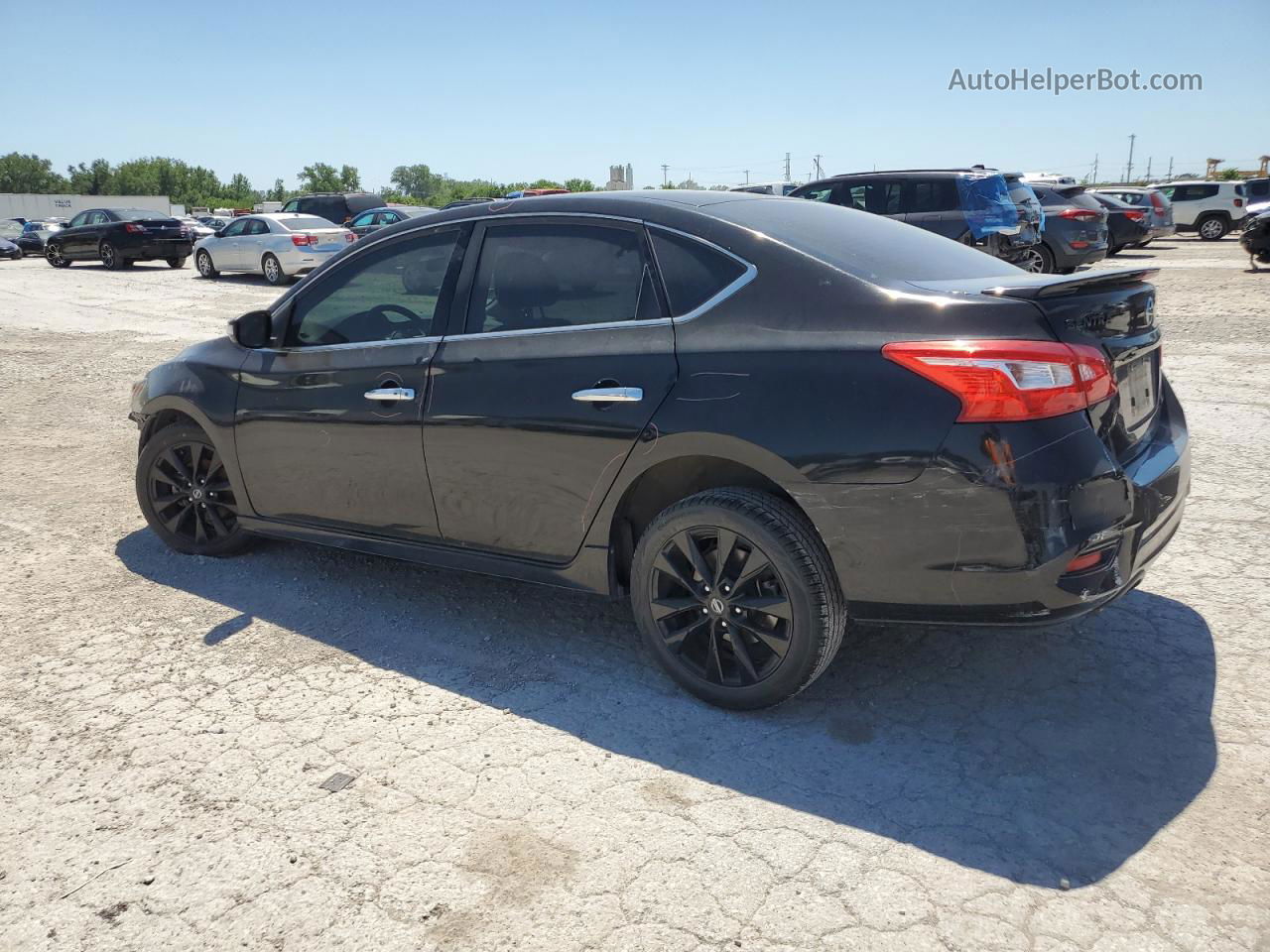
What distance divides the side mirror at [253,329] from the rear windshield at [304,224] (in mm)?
17488

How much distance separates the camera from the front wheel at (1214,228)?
29688 millimetres

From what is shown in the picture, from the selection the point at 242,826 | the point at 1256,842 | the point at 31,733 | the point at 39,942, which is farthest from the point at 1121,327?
the point at 31,733

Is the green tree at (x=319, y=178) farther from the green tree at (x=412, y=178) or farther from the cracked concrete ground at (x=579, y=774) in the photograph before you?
the cracked concrete ground at (x=579, y=774)

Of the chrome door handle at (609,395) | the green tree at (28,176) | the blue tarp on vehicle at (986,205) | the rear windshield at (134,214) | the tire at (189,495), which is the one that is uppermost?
the green tree at (28,176)

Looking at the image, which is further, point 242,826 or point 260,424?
point 260,424

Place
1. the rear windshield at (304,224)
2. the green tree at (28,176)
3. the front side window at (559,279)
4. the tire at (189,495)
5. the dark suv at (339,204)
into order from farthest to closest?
the green tree at (28,176)
the dark suv at (339,204)
the rear windshield at (304,224)
the tire at (189,495)
the front side window at (559,279)

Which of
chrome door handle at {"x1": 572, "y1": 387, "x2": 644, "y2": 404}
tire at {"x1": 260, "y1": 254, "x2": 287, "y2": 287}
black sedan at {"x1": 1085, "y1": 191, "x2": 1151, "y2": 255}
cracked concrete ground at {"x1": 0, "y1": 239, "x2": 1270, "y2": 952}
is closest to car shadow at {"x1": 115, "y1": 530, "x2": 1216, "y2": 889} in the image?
cracked concrete ground at {"x1": 0, "y1": 239, "x2": 1270, "y2": 952}

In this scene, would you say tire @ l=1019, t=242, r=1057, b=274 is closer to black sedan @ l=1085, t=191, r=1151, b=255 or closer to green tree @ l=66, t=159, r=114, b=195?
black sedan @ l=1085, t=191, r=1151, b=255

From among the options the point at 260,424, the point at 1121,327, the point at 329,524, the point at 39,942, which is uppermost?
the point at 1121,327

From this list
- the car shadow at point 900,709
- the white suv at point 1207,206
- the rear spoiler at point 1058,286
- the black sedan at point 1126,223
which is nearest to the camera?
the car shadow at point 900,709

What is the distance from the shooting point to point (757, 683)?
130 inches

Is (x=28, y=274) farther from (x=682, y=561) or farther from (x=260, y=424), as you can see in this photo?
(x=682, y=561)

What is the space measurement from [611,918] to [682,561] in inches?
49.6

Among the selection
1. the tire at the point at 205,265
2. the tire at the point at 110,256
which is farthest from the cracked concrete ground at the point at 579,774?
the tire at the point at 110,256
